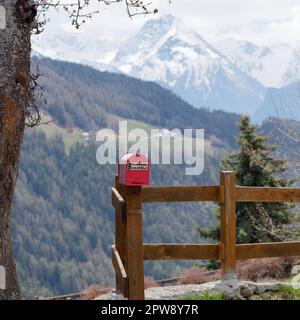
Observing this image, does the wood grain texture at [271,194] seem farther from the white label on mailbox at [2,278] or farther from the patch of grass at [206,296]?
the white label on mailbox at [2,278]

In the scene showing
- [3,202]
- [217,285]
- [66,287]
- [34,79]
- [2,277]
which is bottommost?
[66,287]

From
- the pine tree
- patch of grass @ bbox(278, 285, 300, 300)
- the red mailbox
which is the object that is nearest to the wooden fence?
patch of grass @ bbox(278, 285, 300, 300)

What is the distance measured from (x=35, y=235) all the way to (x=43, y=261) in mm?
17389

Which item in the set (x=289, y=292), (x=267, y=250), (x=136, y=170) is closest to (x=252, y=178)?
(x=289, y=292)

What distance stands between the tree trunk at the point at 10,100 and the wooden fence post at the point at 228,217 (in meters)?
3.16

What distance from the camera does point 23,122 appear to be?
5.09m

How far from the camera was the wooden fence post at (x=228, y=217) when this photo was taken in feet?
25.3

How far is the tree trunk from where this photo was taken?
5000 mm

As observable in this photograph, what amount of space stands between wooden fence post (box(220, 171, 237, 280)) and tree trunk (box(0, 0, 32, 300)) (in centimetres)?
316

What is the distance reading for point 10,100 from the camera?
502 cm

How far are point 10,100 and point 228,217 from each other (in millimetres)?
3562

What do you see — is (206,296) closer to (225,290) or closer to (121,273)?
(225,290)
